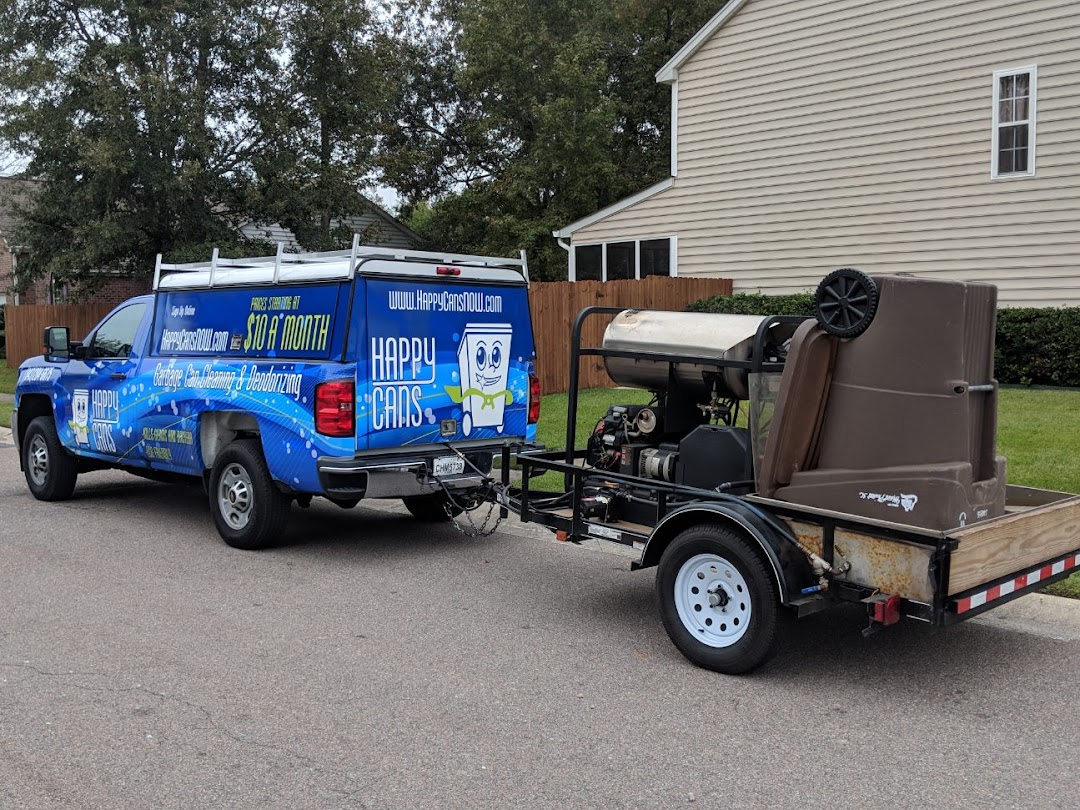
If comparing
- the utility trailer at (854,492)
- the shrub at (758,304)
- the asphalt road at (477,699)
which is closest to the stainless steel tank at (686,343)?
the utility trailer at (854,492)

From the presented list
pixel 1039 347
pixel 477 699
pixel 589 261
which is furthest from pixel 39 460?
pixel 589 261

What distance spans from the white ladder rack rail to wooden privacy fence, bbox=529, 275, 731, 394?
7.98 m

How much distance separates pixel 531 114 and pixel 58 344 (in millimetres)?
23135

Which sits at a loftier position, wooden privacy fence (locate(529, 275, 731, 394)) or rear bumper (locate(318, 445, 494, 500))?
wooden privacy fence (locate(529, 275, 731, 394))

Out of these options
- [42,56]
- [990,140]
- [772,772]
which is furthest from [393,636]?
[42,56]

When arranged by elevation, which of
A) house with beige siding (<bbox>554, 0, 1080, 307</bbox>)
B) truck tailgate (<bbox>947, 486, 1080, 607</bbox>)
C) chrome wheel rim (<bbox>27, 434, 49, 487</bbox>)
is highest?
house with beige siding (<bbox>554, 0, 1080, 307</bbox>)

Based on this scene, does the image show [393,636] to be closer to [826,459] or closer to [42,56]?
[826,459]

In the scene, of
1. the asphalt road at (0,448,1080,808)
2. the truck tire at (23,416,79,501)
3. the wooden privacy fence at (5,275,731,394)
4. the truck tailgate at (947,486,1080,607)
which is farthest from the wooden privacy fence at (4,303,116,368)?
the truck tailgate at (947,486,1080,607)

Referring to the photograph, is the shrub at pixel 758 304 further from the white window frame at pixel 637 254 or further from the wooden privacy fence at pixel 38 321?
the wooden privacy fence at pixel 38 321

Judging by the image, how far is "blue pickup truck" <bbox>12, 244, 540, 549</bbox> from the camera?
7.14 metres

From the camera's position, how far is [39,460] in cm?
1007

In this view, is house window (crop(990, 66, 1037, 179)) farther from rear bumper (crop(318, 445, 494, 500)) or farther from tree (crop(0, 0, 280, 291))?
tree (crop(0, 0, 280, 291))

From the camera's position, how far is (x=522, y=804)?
373 centimetres

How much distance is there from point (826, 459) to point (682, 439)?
3.82 ft
